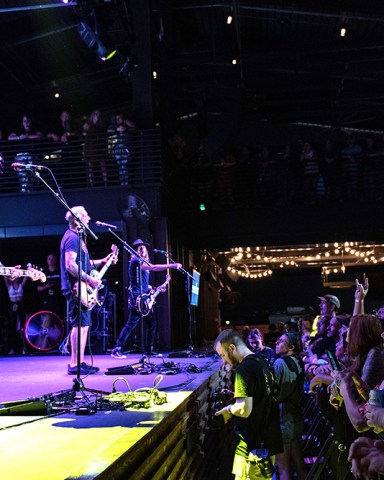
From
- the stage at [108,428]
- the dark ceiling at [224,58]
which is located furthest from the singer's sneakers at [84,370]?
the dark ceiling at [224,58]

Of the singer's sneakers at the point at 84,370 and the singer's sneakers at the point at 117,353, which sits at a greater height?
the singer's sneakers at the point at 84,370

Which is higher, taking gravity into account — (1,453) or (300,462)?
(1,453)

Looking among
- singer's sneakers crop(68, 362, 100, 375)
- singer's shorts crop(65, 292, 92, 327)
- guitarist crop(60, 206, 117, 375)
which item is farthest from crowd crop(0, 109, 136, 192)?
singer's sneakers crop(68, 362, 100, 375)

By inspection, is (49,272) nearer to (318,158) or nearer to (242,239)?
(242,239)

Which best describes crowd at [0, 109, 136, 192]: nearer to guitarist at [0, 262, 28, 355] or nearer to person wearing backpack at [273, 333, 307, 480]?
guitarist at [0, 262, 28, 355]

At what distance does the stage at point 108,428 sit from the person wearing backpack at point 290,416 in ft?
2.20

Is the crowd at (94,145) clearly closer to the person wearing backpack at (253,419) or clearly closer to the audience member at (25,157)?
the audience member at (25,157)

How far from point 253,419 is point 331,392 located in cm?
72

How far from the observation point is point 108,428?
9.62 feet

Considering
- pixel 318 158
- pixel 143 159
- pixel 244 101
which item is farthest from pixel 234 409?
pixel 244 101

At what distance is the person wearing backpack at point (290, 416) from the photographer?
4.75 metres

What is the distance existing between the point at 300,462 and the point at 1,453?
304 cm

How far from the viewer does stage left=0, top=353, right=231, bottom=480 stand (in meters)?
2.21

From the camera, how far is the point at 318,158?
42.9 ft
